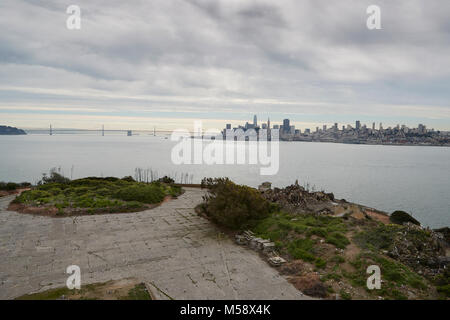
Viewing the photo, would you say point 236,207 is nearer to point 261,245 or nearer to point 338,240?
point 261,245

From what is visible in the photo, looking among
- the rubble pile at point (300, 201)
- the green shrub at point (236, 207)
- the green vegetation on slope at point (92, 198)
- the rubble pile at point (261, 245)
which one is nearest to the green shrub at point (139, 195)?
the green vegetation on slope at point (92, 198)

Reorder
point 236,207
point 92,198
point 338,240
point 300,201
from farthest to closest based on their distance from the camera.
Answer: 1. point 92,198
2. point 300,201
3. point 236,207
4. point 338,240

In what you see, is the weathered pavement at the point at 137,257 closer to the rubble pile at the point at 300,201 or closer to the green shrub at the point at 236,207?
the green shrub at the point at 236,207

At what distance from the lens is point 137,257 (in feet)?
36.1

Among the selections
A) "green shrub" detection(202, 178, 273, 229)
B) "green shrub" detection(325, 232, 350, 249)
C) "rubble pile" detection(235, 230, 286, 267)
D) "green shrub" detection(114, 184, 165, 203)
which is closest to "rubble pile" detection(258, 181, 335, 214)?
"green shrub" detection(202, 178, 273, 229)

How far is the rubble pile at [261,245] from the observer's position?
10833 mm

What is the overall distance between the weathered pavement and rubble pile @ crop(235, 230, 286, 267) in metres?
0.40

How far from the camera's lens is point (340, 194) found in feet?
139

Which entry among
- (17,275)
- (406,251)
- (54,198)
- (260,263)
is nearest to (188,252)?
(260,263)

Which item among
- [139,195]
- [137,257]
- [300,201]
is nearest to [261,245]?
[137,257]

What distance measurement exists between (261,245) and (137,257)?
5.01 metres
